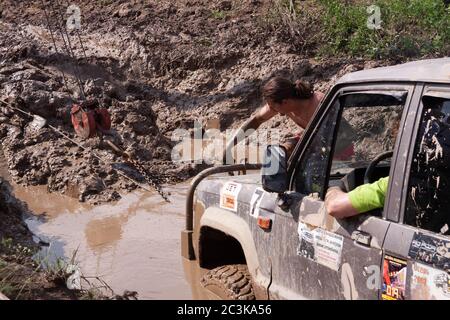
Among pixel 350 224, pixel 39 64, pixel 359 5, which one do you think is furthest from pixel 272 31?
pixel 350 224

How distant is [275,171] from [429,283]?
964 millimetres

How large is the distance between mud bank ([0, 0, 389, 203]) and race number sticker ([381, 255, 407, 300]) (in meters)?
6.14

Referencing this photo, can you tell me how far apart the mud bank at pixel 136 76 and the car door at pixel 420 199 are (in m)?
6.18

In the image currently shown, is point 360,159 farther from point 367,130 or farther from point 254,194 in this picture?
point 254,194

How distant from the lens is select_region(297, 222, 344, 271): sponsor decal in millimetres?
2941

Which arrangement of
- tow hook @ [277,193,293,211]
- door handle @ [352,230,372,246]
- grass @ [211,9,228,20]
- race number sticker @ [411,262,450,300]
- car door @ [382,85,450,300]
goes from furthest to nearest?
grass @ [211,9,228,20] → tow hook @ [277,193,293,211] → door handle @ [352,230,372,246] → car door @ [382,85,450,300] → race number sticker @ [411,262,450,300]

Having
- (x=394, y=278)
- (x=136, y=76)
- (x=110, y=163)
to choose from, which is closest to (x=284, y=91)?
(x=394, y=278)

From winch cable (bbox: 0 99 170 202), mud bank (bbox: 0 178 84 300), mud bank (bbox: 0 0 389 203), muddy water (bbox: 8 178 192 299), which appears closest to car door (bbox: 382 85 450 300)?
mud bank (bbox: 0 178 84 300)

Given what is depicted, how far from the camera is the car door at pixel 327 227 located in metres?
2.77

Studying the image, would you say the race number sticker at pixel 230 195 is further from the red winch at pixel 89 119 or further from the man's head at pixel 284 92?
the red winch at pixel 89 119

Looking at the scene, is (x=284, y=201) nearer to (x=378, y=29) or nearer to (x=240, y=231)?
(x=240, y=231)

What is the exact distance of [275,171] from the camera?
3145 mm

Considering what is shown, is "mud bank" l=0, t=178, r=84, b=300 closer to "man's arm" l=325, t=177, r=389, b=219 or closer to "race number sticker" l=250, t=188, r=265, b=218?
"race number sticker" l=250, t=188, r=265, b=218
